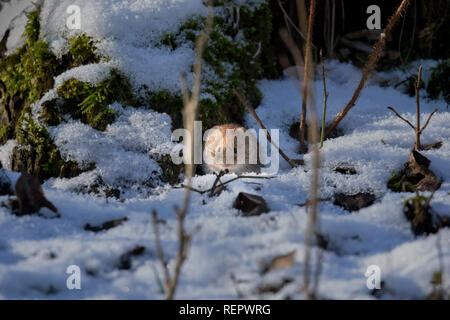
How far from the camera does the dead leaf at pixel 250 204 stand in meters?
2.35

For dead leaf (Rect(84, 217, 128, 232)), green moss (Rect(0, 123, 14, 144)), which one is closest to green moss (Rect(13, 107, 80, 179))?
green moss (Rect(0, 123, 14, 144))

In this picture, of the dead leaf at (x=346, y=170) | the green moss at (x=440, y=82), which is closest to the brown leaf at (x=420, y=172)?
the dead leaf at (x=346, y=170)

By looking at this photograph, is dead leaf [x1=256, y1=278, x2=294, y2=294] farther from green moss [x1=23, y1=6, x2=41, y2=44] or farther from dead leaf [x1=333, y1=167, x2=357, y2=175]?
green moss [x1=23, y1=6, x2=41, y2=44]

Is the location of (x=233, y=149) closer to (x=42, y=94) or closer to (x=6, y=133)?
(x=42, y=94)

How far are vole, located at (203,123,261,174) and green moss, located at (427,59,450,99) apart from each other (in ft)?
7.29

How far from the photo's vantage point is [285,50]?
454cm

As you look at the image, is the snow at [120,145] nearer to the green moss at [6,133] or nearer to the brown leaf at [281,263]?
the green moss at [6,133]

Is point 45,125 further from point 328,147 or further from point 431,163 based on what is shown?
point 431,163

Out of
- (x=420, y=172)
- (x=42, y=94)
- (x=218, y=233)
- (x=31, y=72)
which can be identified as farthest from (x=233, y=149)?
(x=31, y=72)

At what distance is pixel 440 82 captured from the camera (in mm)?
4215

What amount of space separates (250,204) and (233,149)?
0.80 m

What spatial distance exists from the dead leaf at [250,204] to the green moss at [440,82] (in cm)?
277
